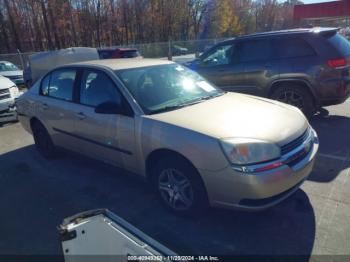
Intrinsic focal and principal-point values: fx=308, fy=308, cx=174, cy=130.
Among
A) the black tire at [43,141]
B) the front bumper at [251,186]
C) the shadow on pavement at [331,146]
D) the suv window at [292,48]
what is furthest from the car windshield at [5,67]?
the front bumper at [251,186]

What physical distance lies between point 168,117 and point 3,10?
1377 inches

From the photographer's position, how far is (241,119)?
10.3ft

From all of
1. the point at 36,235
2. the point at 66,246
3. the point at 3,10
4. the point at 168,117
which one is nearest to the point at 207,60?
the point at 168,117

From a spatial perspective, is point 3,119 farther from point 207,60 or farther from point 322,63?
point 322,63

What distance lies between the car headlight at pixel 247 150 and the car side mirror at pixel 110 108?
1319 mm

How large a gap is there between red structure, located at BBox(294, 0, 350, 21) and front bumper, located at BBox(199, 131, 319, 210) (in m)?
30.4

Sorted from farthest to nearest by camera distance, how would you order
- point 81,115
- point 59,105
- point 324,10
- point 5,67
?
point 324,10 < point 5,67 < point 59,105 < point 81,115

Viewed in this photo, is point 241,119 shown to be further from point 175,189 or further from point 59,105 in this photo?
point 59,105

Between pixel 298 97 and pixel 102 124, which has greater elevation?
pixel 102 124

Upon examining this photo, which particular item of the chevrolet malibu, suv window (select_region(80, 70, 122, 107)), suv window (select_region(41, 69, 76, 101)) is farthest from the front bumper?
suv window (select_region(41, 69, 76, 101))

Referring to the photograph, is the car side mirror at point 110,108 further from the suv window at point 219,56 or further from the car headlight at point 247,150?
the suv window at point 219,56

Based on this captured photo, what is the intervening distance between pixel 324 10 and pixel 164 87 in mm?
30249

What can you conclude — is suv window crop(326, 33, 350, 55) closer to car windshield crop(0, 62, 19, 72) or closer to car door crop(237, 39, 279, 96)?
car door crop(237, 39, 279, 96)

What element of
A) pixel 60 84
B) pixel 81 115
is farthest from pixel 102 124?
pixel 60 84
